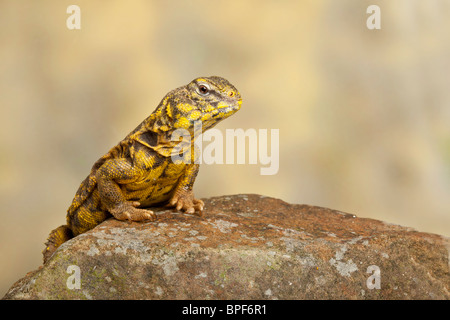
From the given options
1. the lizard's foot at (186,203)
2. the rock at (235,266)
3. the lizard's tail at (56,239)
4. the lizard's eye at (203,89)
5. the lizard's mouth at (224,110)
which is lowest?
the lizard's tail at (56,239)

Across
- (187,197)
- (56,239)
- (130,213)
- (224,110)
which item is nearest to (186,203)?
(187,197)

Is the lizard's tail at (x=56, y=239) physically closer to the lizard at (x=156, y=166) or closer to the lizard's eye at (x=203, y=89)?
the lizard at (x=156, y=166)

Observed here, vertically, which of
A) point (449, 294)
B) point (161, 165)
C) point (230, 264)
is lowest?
point (449, 294)

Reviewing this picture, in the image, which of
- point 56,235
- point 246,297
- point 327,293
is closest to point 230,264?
point 246,297

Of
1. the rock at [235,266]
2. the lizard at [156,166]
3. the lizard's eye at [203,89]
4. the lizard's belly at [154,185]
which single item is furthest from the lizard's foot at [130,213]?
the lizard's eye at [203,89]

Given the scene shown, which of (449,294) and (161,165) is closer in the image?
(449,294)

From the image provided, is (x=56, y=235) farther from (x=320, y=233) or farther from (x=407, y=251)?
(x=407, y=251)

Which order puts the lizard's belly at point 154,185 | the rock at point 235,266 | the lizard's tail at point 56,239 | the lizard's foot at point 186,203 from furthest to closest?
the lizard's tail at point 56,239
the lizard's foot at point 186,203
the lizard's belly at point 154,185
the rock at point 235,266
